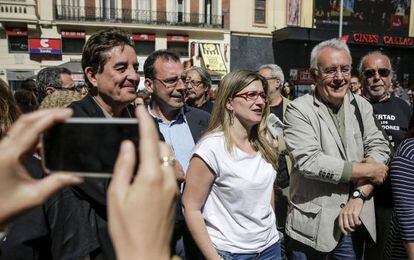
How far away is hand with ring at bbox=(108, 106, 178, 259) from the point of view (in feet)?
2.37

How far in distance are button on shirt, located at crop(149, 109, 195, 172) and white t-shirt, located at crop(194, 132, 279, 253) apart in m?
0.64

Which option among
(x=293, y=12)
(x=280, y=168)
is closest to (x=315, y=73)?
(x=280, y=168)

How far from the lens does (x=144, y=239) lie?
0.74 meters

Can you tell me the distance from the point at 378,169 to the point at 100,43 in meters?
1.87

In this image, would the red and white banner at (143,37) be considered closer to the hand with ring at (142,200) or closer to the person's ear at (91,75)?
the person's ear at (91,75)

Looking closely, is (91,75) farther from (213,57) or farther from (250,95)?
(213,57)

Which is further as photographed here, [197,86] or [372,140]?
[197,86]

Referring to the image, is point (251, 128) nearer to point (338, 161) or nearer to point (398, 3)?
point (338, 161)

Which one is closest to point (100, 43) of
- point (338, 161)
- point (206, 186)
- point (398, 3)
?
point (206, 186)

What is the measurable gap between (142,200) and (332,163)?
6.13ft

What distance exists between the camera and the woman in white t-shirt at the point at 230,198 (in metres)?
2.33

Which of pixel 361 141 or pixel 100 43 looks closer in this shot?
pixel 100 43

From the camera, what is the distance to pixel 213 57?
23453 millimetres

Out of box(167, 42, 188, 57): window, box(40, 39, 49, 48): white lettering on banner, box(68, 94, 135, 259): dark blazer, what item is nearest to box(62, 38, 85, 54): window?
box(40, 39, 49, 48): white lettering on banner
